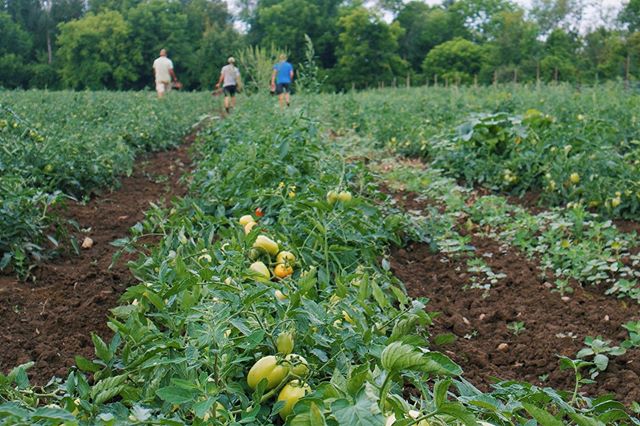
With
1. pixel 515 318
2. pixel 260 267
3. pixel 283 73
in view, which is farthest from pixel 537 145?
pixel 283 73

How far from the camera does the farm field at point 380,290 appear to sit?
1462 mm

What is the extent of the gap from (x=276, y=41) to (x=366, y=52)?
21.1 feet

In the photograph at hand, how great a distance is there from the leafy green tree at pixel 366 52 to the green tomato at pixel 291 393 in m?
44.3

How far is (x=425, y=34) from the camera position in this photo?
180ft

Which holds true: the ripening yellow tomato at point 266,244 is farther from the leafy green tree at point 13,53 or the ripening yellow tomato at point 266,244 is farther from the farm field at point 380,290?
the leafy green tree at point 13,53

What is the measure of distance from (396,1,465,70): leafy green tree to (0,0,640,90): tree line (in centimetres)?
8

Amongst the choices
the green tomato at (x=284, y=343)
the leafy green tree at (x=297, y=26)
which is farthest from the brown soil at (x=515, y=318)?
the leafy green tree at (x=297, y=26)

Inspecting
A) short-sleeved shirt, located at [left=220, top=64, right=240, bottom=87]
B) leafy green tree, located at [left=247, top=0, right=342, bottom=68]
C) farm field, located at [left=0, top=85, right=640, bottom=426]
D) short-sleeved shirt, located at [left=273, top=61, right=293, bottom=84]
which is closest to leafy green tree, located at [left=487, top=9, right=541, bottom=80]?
leafy green tree, located at [left=247, top=0, right=342, bottom=68]

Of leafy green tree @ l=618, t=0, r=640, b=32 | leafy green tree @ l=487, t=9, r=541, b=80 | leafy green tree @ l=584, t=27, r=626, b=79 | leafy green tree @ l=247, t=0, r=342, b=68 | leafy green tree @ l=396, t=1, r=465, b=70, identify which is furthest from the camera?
leafy green tree @ l=396, t=1, r=465, b=70

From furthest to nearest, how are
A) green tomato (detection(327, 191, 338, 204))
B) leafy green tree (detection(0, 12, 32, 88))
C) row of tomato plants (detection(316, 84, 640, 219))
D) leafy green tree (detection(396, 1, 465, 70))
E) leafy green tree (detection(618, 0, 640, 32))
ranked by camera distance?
leafy green tree (detection(396, 1, 465, 70)) < leafy green tree (detection(0, 12, 32, 88)) < leafy green tree (detection(618, 0, 640, 32)) < row of tomato plants (detection(316, 84, 640, 219)) < green tomato (detection(327, 191, 338, 204))

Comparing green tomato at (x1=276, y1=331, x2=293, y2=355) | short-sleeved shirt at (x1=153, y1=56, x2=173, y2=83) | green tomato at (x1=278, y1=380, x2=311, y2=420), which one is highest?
short-sleeved shirt at (x1=153, y1=56, x2=173, y2=83)

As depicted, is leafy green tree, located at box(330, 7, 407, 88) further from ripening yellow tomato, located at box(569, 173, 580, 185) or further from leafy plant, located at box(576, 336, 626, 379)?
leafy plant, located at box(576, 336, 626, 379)

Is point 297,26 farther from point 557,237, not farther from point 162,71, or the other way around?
point 557,237

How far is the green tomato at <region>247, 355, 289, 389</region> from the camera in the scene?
1594 millimetres
